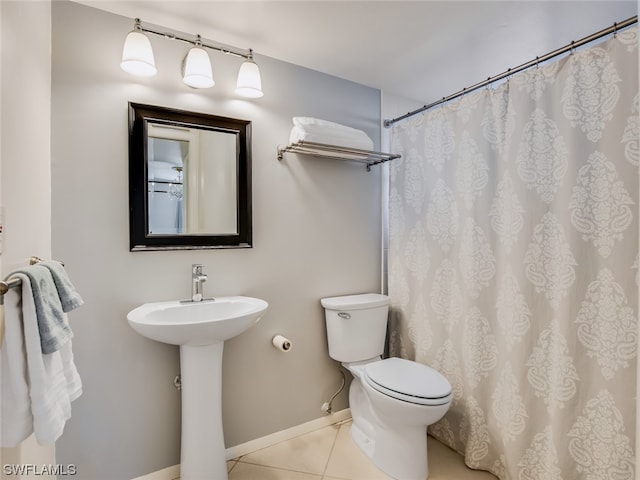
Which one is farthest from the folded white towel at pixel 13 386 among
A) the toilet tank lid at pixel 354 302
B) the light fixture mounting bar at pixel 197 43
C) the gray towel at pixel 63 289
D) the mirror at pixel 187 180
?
the toilet tank lid at pixel 354 302

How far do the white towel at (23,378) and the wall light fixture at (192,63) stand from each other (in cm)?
101

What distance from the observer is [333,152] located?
193 centimetres

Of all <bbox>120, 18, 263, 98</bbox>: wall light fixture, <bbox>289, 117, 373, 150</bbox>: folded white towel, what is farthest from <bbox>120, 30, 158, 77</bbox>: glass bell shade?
<bbox>289, 117, 373, 150</bbox>: folded white towel

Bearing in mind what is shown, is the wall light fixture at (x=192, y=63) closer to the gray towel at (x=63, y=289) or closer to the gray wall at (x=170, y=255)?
the gray wall at (x=170, y=255)

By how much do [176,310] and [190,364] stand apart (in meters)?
0.25

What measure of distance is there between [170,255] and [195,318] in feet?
1.10

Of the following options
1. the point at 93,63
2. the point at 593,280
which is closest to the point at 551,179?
the point at 593,280

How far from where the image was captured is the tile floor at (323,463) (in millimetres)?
1664

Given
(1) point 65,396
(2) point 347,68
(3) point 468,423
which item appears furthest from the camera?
(2) point 347,68

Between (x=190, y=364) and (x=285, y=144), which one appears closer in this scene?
(x=190, y=364)

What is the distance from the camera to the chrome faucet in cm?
164

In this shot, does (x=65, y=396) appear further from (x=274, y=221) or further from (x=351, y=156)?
(x=351, y=156)

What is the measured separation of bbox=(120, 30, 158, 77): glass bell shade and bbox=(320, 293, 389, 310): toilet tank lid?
1498mm

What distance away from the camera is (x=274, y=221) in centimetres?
191
